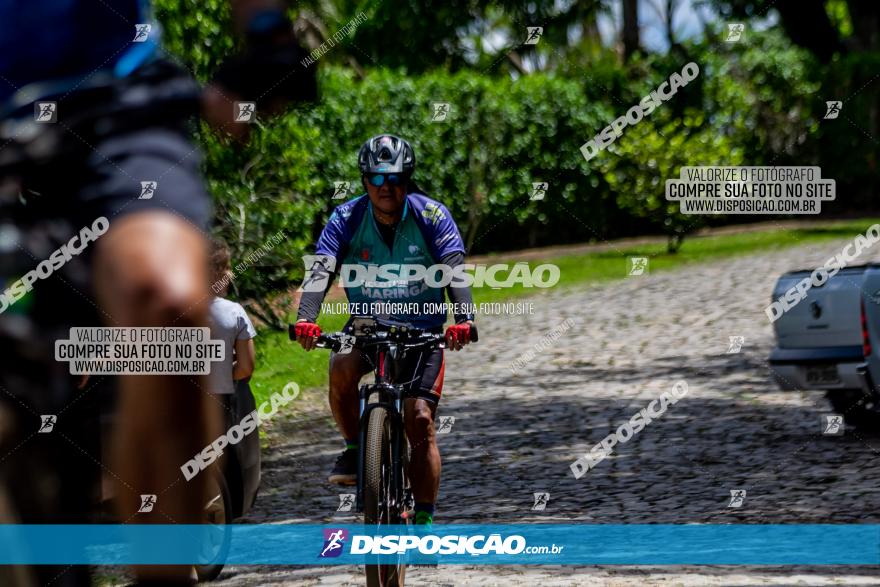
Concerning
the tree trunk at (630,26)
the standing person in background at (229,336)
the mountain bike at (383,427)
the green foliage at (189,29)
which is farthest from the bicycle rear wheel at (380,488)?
the tree trunk at (630,26)

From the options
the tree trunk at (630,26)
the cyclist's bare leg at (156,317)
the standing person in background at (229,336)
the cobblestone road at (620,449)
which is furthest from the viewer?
the tree trunk at (630,26)

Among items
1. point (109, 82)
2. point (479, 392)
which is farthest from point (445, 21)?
point (109, 82)

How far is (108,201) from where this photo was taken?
223cm

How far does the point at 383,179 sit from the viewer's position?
A: 6.27 m

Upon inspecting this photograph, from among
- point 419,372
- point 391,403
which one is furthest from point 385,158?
point 391,403

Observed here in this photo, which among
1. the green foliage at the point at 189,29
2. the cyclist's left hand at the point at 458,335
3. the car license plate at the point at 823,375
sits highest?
the green foliage at the point at 189,29

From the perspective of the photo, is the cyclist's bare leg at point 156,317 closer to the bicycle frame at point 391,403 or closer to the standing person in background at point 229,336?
the bicycle frame at point 391,403

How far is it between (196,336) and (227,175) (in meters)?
9.71

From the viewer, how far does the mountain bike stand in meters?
5.90

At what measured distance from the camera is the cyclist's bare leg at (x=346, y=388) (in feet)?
20.9

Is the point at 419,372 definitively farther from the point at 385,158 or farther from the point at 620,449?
the point at 620,449

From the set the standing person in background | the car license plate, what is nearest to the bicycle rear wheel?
the standing person in background

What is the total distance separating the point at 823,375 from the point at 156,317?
325 inches

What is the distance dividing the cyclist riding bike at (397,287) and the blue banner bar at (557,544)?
39cm
